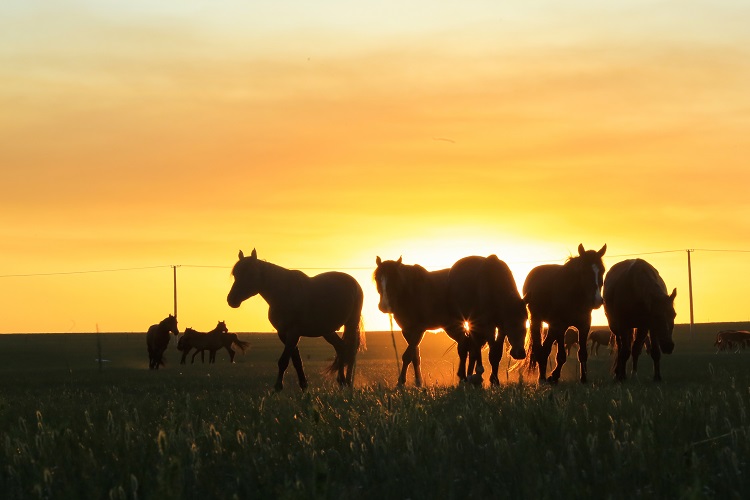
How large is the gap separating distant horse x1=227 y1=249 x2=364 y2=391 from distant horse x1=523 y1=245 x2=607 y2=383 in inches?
144

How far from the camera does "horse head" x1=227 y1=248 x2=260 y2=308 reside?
20.2m

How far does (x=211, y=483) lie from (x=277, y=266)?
1532 cm

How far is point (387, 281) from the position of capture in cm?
1945

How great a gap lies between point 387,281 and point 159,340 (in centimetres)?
2490

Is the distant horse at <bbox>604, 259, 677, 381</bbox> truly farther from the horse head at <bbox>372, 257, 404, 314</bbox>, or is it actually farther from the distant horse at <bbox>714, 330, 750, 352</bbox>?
the distant horse at <bbox>714, 330, 750, 352</bbox>

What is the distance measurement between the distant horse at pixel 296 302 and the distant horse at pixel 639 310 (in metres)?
5.06

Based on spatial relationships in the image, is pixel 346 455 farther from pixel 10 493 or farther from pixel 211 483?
pixel 10 493

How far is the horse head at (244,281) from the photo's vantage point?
796 inches

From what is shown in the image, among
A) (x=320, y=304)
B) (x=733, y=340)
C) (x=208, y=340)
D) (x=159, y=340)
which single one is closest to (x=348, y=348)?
(x=320, y=304)

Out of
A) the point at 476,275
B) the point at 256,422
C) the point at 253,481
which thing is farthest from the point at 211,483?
the point at 476,275

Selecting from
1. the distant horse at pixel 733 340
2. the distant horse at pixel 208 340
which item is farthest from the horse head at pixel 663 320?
the distant horse at pixel 733 340

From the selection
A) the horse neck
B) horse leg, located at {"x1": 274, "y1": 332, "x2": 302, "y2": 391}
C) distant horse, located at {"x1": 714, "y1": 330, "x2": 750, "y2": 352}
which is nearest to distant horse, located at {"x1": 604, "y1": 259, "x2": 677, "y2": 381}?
horse leg, located at {"x1": 274, "y1": 332, "x2": 302, "y2": 391}

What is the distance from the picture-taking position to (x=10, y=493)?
18.6ft

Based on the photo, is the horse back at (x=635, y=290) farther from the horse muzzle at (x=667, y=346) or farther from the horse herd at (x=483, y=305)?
the horse muzzle at (x=667, y=346)
